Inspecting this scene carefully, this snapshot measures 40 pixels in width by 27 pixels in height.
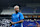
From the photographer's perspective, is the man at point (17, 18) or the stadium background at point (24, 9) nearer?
the man at point (17, 18)

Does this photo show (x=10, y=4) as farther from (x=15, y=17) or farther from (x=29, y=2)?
(x=15, y=17)

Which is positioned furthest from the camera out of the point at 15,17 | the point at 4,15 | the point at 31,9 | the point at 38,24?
the point at 31,9

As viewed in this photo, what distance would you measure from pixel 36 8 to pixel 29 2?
2.25 ft

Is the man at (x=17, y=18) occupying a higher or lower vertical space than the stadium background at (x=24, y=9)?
lower

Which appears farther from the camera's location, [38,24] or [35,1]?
[35,1]

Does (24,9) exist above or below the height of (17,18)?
above

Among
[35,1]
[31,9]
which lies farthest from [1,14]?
[35,1]

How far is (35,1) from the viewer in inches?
334

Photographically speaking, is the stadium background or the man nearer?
the man

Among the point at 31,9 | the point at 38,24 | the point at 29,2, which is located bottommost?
the point at 38,24

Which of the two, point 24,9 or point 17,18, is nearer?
point 17,18

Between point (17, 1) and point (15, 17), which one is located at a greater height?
point (17, 1)

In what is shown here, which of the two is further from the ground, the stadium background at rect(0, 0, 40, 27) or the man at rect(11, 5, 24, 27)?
the stadium background at rect(0, 0, 40, 27)

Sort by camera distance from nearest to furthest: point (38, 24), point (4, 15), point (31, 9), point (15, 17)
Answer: point (15, 17)
point (38, 24)
point (4, 15)
point (31, 9)
